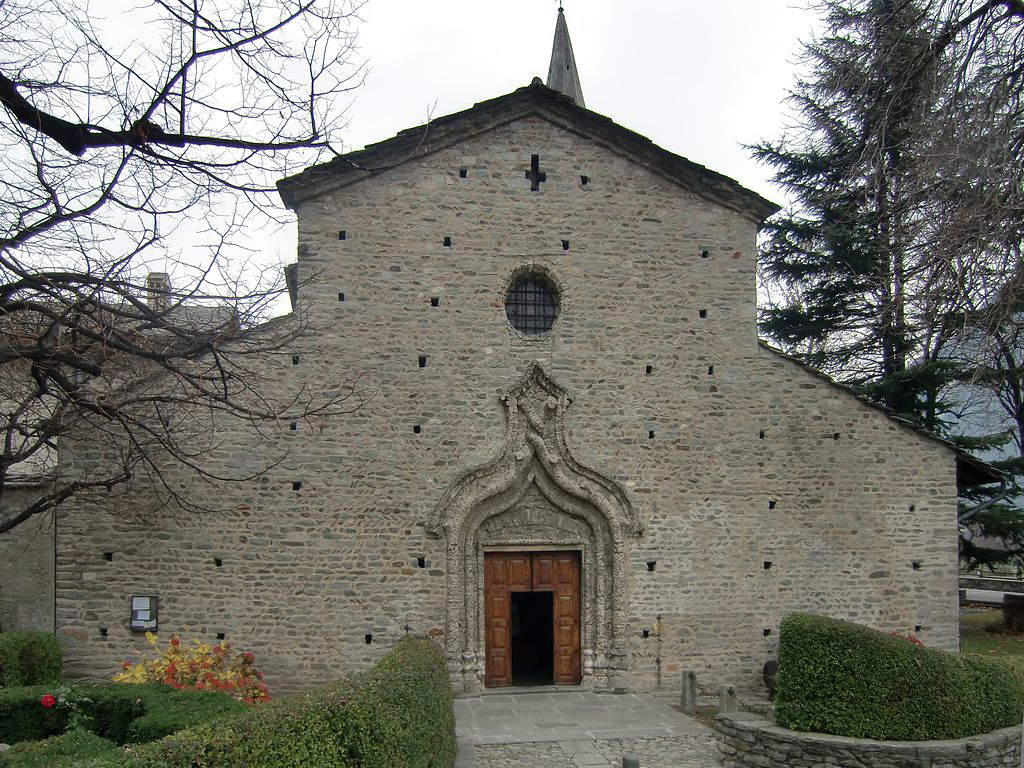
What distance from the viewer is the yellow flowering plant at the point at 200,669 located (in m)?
9.95

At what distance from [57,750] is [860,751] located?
795cm

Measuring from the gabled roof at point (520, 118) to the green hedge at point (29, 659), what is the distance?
6.95 meters

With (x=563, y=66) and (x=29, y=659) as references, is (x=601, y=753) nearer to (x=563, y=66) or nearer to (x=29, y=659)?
(x=29, y=659)

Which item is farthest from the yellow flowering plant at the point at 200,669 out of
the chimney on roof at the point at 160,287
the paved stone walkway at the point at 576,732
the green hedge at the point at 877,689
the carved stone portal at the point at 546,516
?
the green hedge at the point at 877,689

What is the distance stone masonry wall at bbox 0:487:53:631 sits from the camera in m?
13.2

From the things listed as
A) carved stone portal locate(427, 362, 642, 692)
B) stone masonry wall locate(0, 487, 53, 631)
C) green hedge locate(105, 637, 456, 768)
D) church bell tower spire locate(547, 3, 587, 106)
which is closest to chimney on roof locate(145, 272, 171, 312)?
green hedge locate(105, 637, 456, 768)

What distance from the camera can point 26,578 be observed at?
13.3 metres

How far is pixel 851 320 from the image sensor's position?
20.1 metres

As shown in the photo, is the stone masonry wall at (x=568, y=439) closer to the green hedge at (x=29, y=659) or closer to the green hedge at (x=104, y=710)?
the green hedge at (x=29, y=659)

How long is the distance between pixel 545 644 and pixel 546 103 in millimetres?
9724

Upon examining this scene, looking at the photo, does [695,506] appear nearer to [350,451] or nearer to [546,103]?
[350,451]

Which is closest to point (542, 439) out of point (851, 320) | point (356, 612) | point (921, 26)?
point (356, 612)

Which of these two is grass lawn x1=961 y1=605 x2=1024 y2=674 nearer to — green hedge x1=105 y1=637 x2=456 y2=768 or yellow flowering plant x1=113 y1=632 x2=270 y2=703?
green hedge x1=105 y1=637 x2=456 y2=768

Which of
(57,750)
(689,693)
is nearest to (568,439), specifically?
(689,693)
